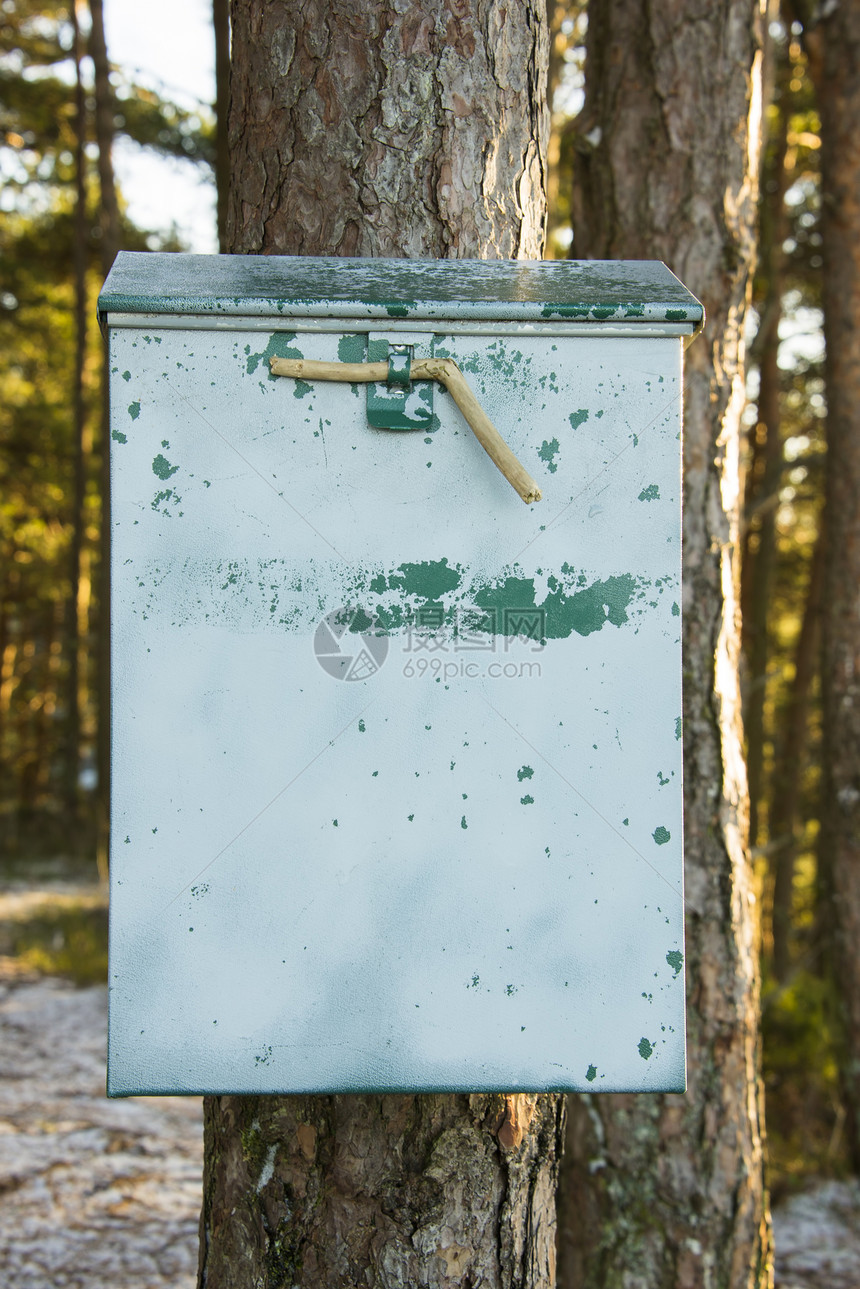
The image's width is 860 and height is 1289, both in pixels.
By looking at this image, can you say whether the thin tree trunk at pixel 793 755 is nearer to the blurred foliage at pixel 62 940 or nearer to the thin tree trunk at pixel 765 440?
the thin tree trunk at pixel 765 440

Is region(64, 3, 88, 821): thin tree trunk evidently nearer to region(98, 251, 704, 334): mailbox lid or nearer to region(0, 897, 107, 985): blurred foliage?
region(0, 897, 107, 985): blurred foliage

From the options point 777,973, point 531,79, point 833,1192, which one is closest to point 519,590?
point 531,79

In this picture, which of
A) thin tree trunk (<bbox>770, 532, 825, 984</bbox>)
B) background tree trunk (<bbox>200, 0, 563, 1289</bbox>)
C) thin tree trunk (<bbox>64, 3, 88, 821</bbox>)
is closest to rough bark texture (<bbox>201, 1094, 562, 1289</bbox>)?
background tree trunk (<bbox>200, 0, 563, 1289</bbox>)

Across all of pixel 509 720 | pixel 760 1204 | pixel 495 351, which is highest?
pixel 495 351

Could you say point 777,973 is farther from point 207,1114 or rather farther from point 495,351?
point 495,351

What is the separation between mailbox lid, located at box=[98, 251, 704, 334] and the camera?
1179 millimetres

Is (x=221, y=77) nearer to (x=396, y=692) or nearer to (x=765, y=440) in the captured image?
(x=396, y=692)

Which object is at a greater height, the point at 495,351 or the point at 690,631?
the point at 495,351

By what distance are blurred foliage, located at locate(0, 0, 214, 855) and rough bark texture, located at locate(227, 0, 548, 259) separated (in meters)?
7.16

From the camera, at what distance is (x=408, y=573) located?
1209 mm

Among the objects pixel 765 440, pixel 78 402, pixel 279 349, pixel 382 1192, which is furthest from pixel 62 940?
pixel 279 349

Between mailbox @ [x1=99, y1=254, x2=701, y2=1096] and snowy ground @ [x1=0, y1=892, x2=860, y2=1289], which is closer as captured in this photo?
mailbox @ [x1=99, y1=254, x2=701, y2=1096]

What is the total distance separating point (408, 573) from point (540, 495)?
19cm

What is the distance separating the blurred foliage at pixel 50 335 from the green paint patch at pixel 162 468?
7.66m
